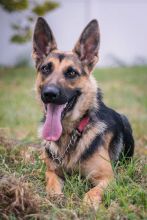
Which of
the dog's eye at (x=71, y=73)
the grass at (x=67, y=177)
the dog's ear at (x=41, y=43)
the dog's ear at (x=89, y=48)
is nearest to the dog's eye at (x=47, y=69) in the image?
the dog's eye at (x=71, y=73)

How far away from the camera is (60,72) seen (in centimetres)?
525

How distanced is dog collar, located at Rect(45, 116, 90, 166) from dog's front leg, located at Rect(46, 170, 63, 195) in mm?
149

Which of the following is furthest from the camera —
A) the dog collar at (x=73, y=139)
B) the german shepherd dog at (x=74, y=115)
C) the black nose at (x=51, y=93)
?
the dog collar at (x=73, y=139)

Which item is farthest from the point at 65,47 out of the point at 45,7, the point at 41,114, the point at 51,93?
the point at 51,93

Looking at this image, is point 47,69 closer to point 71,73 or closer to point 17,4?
point 71,73

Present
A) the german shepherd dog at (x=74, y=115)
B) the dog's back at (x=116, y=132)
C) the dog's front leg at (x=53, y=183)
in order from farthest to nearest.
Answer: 1. the dog's back at (x=116, y=132)
2. the german shepherd dog at (x=74, y=115)
3. the dog's front leg at (x=53, y=183)

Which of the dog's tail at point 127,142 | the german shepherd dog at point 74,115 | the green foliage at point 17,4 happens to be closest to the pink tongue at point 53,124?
the german shepherd dog at point 74,115

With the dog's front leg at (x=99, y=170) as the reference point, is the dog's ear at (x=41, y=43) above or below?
above

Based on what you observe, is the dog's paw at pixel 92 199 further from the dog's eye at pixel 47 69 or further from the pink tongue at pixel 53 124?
the dog's eye at pixel 47 69

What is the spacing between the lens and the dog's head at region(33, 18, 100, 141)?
5.03 m

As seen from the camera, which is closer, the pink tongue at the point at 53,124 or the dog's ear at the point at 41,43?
the pink tongue at the point at 53,124

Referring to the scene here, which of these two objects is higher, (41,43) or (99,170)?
(41,43)

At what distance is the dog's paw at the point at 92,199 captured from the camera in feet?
13.7

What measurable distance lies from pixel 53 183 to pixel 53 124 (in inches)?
25.3
